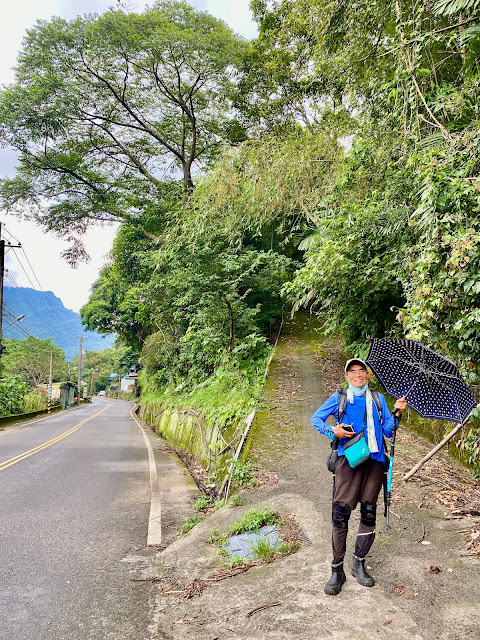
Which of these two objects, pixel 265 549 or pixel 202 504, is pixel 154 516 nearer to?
pixel 202 504

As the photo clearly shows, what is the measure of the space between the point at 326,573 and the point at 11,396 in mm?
23880

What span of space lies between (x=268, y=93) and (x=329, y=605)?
713 inches

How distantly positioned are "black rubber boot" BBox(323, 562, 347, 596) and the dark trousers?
0.06m

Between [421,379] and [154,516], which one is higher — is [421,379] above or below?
above

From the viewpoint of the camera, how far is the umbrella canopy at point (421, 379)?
3.73 m

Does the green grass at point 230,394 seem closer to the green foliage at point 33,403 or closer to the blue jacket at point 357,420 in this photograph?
the blue jacket at point 357,420

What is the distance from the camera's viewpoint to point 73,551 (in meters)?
5.00

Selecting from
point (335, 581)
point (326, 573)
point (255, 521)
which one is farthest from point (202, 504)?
point (335, 581)

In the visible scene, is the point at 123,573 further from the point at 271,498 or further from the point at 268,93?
the point at 268,93

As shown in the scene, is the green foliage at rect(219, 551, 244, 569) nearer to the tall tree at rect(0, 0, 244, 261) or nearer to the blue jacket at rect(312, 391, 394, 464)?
the blue jacket at rect(312, 391, 394, 464)

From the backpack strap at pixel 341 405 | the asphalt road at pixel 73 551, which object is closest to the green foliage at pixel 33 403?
the asphalt road at pixel 73 551

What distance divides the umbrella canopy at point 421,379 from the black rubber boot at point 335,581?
1.48m

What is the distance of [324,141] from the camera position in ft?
33.3

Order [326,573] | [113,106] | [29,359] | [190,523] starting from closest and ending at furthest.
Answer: [326,573]
[190,523]
[113,106]
[29,359]
